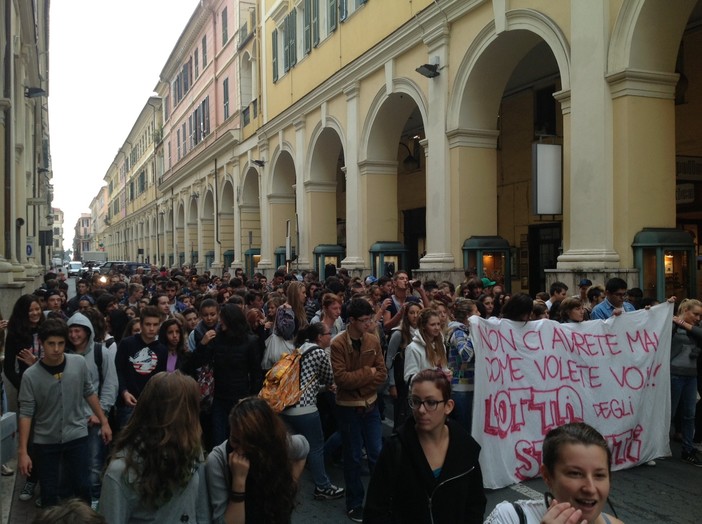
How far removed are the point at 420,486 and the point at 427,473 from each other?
7cm

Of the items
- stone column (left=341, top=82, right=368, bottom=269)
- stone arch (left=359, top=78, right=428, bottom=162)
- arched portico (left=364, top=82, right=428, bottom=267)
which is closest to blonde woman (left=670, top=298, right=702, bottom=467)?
arched portico (left=364, top=82, right=428, bottom=267)

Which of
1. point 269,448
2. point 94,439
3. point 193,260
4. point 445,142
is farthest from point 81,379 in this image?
point 193,260

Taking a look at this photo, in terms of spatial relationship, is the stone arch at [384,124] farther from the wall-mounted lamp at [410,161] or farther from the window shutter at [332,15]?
the window shutter at [332,15]

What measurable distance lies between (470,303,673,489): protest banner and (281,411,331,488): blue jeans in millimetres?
1377

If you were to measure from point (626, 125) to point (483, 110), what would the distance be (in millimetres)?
4558

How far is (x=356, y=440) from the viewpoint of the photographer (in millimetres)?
5324

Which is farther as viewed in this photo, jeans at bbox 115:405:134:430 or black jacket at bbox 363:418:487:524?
jeans at bbox 115:405:134:430

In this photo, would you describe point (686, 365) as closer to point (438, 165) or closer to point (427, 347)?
point (427, 347)

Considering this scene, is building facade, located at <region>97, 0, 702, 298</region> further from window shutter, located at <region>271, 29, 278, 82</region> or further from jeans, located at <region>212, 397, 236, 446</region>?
jeans, located at <region>212, 397, 236, 446</region>

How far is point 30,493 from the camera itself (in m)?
5.69

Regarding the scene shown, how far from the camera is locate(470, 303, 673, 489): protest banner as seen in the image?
5801 mm

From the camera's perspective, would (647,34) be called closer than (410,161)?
Yes

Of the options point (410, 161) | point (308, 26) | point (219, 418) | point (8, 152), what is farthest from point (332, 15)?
point (219, 418)

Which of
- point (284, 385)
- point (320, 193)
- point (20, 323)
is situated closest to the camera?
point (284, 385)
